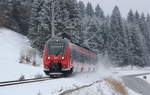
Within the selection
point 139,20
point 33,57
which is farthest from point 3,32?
point 139,20

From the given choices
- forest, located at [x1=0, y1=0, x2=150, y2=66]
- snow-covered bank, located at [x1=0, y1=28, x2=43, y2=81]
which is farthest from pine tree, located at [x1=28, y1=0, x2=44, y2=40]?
snow-covered bank, located at [x1=0, y1=28, x2=43, y2=81]

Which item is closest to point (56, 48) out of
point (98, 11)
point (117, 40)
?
point (117, 40)

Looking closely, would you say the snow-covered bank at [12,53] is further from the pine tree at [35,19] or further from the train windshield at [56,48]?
the train windshield at [56,48]

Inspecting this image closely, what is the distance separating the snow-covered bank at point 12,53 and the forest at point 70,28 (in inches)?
82.0

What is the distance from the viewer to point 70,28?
4603cm

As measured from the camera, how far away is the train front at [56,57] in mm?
22203

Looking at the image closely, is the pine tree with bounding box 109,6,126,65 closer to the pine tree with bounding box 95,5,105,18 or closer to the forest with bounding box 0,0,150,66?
the forest with bounding box 0,0,150,66

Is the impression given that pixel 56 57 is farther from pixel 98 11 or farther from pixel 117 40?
pixel 98 11

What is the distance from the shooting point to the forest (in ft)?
152

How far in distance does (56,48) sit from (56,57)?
71 centimetres

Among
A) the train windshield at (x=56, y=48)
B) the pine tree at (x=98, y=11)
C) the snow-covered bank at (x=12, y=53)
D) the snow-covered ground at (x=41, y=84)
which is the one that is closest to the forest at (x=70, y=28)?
the snow-covered bank at (x=12, y=53)

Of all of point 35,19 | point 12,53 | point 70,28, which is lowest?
point 12,53

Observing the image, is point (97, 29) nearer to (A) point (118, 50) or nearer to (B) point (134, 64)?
(A) point (118, 50)

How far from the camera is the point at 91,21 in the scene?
76.7 metres
